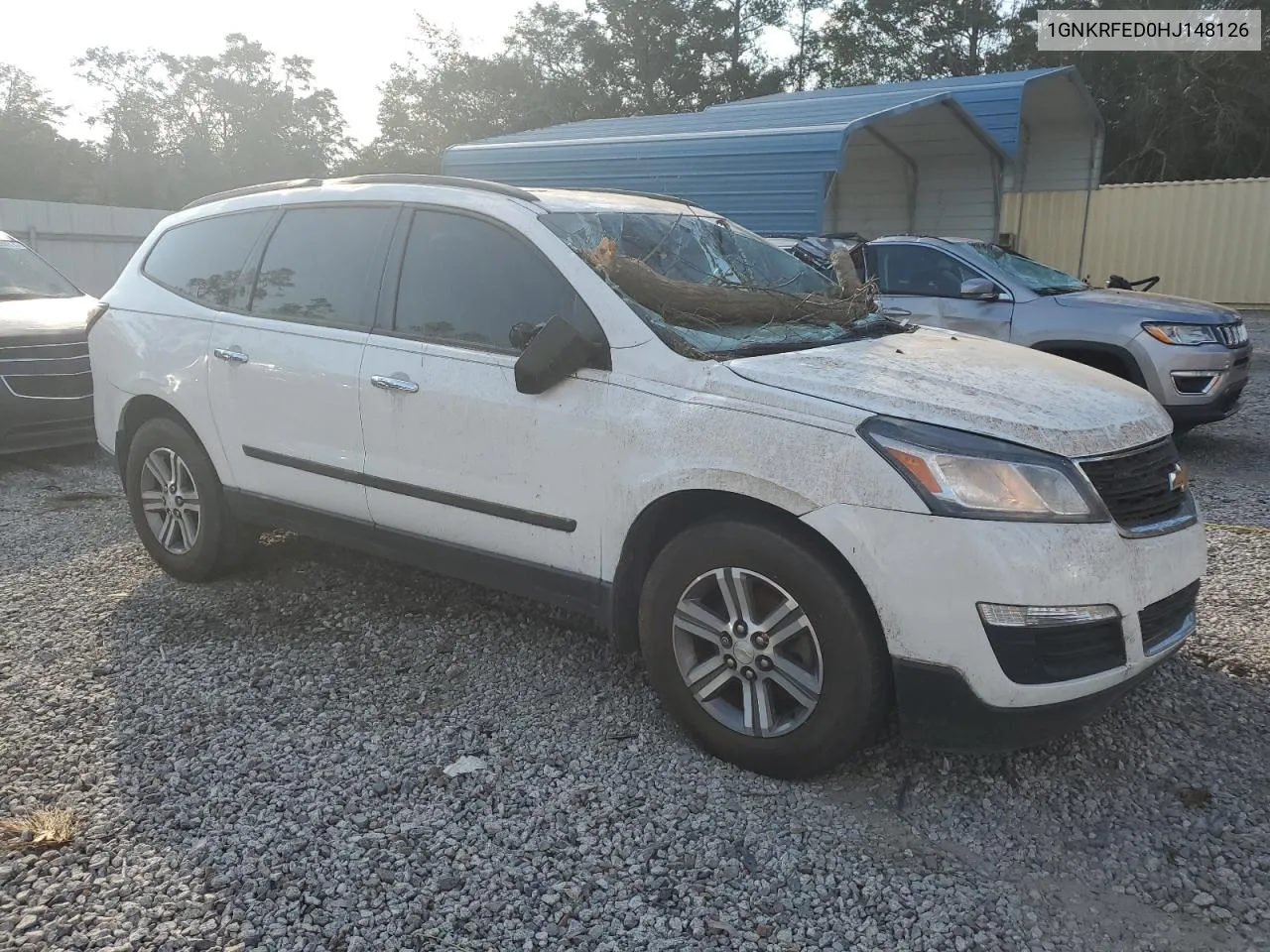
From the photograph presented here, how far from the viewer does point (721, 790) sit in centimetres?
304

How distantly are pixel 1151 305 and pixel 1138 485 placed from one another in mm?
4803

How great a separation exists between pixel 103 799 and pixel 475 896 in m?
1.24

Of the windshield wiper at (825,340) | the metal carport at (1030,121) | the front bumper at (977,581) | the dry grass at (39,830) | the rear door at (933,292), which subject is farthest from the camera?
the metal carport at (1030,121)

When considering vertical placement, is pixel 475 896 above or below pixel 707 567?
below

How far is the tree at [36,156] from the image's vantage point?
34.1 metres

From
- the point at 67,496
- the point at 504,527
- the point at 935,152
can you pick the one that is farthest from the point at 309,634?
the point at 935,152

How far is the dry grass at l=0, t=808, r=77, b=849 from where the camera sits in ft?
9.05

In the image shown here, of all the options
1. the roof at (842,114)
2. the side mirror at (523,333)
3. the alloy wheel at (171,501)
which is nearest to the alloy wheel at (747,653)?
the side mirror at (523,333)

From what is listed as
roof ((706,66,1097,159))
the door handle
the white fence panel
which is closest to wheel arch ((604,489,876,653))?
the door handle

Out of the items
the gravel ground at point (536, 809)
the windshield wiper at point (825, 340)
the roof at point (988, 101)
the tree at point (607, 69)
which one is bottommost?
the gravel ground at point (536, 809)

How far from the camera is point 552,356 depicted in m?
3.21

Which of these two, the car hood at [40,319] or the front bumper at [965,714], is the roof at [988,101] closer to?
the car hood at [40,319]

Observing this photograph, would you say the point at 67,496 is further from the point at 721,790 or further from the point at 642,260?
the point at 721,790

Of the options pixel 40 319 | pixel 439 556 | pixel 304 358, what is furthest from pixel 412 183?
pixel 40 319
